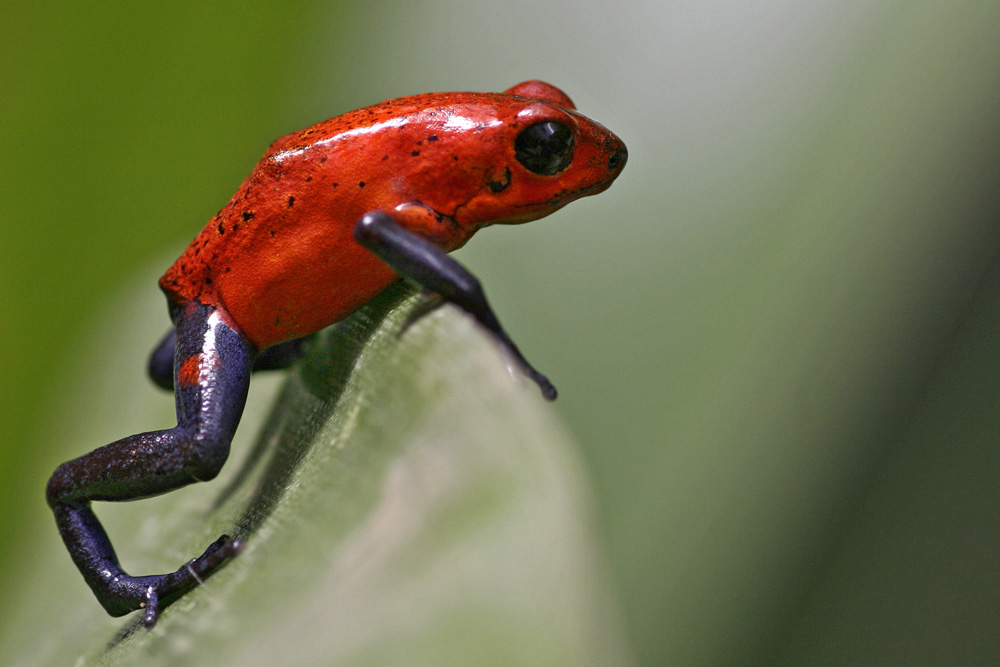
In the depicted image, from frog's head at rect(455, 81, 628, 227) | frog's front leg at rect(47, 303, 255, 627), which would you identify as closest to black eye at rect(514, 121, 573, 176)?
frog's head at rect(455, 81, 628, 227)

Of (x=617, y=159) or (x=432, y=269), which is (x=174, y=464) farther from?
(x=617, y=159)

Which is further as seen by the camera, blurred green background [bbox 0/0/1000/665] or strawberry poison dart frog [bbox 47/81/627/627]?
blurred green background [bbox 0/0/1000/665]

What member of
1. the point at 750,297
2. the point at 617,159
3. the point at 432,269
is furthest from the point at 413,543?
the point at 750,297

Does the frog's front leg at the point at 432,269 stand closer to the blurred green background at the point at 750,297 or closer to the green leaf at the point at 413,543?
the green leaf at the point at 413,543

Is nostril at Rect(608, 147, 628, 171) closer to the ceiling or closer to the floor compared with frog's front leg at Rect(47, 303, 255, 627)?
closer to the ceiling

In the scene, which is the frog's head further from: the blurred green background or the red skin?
the blurred green background

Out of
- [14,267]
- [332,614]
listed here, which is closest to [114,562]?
[332,614]
